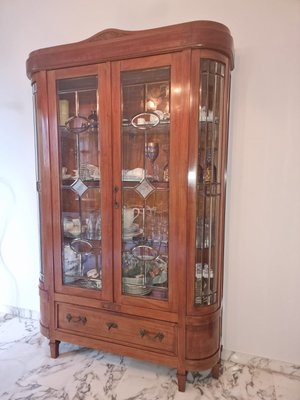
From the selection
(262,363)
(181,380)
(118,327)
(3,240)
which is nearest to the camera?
(181,380)

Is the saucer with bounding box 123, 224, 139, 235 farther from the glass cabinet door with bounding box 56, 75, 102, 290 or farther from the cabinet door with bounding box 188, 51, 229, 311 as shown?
the cabinet door with bounding box 188, 51, 229, 311

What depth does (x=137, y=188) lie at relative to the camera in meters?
1.64

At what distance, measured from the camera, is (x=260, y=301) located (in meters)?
1.83

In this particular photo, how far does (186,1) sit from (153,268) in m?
1.73

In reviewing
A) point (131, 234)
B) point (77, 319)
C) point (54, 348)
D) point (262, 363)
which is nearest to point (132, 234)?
point (131, 234)

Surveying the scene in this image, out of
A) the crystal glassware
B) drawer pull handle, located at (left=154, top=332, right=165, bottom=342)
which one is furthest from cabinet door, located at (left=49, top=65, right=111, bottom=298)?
drawer pull handle, located at (left=154, top=332, right=165, bottom=342)

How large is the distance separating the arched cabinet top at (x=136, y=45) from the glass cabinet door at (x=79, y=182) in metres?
0.13

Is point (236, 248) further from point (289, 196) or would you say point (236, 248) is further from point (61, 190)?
point (61, 190)

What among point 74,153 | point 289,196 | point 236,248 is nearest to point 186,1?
point 74,153

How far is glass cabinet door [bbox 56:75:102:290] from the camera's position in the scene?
67.6 inches

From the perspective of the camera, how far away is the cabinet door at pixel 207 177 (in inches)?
56.9

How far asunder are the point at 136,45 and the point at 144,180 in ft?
2.40

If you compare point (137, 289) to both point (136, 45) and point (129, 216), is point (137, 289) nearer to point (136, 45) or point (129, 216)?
→ point (129, 216)

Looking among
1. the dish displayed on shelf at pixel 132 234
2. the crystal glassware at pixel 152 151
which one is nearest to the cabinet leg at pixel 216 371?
the dish displayed on shelf at pixel 132 234
